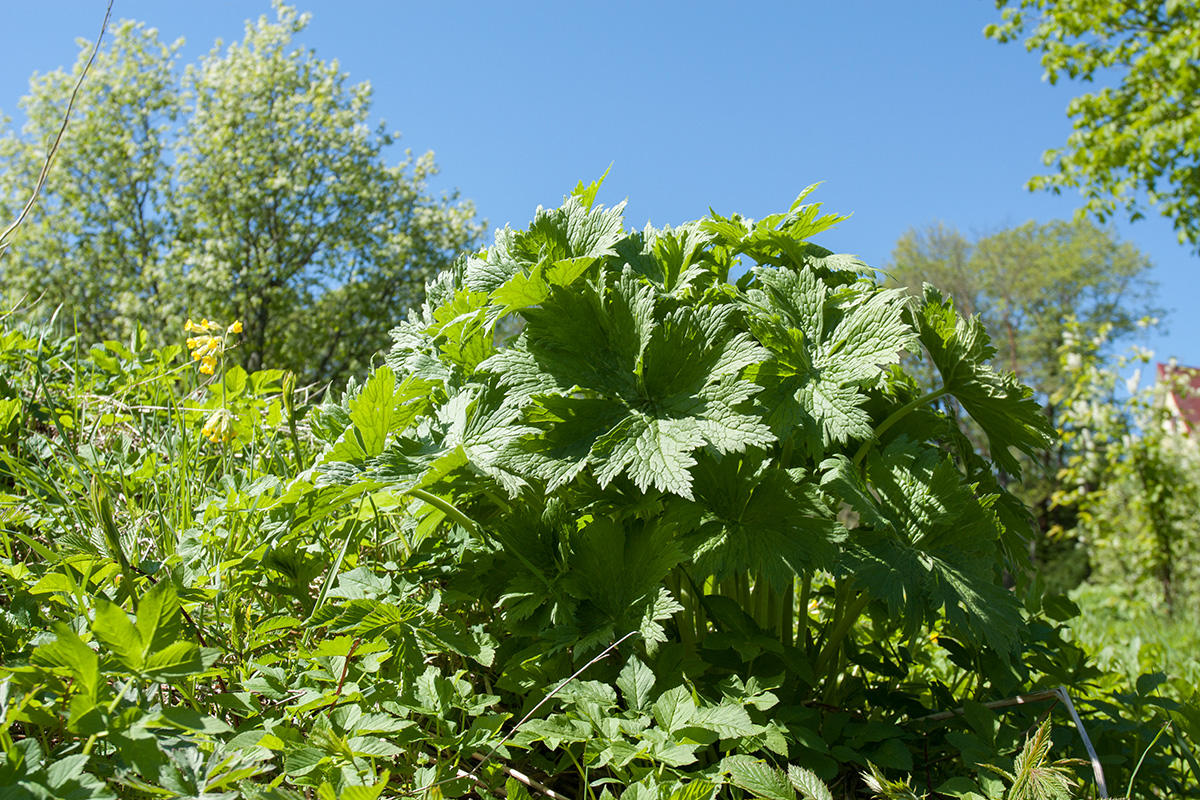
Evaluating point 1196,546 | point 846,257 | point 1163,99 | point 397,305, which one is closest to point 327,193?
point 397,305

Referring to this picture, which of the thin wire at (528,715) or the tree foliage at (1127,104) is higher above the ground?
the tree foliage at (1127,104)

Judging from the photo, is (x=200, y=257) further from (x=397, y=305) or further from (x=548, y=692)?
(x=548, y=692)

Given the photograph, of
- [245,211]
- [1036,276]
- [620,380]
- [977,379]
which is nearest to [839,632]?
[977,379]

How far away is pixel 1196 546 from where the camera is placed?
8.82m

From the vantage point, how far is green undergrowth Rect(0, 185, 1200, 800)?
1.01m

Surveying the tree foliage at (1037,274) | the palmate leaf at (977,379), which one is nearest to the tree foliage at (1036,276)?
the tree foliage at (1037,274)

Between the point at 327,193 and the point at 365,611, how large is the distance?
18.9 metres

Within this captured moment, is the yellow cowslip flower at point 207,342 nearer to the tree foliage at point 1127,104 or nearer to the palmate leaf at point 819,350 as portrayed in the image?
the palmate leaf at point 819,350

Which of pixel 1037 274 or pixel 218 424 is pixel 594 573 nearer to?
pixel 218 424

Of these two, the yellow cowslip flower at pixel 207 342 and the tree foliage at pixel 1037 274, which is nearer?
the yellow cowslip flower at pixel 207 342

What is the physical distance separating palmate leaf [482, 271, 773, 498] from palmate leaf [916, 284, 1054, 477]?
1.52ft

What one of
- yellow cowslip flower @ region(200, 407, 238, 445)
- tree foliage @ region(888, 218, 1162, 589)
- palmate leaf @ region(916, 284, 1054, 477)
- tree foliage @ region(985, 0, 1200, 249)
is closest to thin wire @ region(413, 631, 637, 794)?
palmate leaf @ region(916, 284, 1054, 477)

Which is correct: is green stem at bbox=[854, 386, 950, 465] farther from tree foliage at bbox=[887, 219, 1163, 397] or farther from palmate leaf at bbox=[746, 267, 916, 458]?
tree foliage at bbox=[887, 219, 1163, 397]

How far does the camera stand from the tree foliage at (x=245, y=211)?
58.3 feet
